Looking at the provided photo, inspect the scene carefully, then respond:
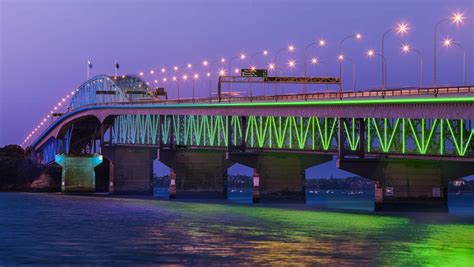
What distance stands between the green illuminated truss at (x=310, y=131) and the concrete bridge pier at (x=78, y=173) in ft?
32.2

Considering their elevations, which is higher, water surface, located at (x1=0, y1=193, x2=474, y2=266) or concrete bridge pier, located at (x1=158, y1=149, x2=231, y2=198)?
concrete bridge pier, located at (x1=158, y1=149, x2=231, y2=198)

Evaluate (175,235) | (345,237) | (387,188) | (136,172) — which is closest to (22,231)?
(175,235)

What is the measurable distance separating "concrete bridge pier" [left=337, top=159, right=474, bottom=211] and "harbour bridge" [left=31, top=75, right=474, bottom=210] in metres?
0.10

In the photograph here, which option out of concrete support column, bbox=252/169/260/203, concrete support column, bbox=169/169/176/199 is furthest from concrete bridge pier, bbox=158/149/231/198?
concrete support column, bbox=252/169/260/203

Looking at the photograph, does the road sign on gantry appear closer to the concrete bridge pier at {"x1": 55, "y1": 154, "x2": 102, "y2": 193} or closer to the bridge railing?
the bridge railing

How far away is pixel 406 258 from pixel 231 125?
77.7 meters

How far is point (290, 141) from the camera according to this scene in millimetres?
120438

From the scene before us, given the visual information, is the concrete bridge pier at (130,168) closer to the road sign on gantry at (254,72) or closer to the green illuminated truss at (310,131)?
the green illuminated truss at (310,131)

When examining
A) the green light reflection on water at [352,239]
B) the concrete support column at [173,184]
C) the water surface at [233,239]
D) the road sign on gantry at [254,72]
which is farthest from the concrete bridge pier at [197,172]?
the green light reflection on water at [352,239]

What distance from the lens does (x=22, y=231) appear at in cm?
7625

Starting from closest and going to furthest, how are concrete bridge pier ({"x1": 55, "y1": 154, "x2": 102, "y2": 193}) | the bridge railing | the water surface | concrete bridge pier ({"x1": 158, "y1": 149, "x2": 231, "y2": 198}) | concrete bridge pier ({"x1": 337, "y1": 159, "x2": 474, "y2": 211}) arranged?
the water surface → the bridge railing → concrete bridge pier ({"x1": 337, "y1": 159, "x2": 474, "y2": 211}) → concrete bridge pier ({"x1": 158, "y1": 149, "x2": 231, "y2": 198}) → concrete bridge pier ({"x1": 55, "y1": 154, "x2": 102, "y2": 193})

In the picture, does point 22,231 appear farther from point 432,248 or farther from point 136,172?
point 136,172

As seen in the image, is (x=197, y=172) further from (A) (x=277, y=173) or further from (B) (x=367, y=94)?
(B) (x=367, y=94)

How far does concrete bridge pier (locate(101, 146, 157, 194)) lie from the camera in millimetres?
176250
